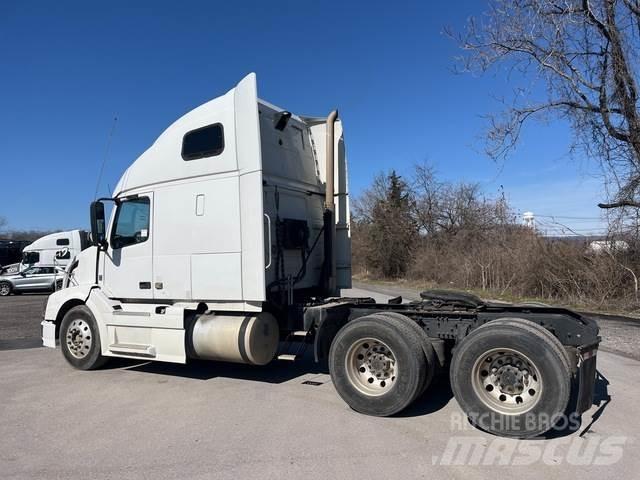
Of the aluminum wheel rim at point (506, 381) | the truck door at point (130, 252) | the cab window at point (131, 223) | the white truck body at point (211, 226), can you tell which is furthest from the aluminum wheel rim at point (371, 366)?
the cab window at point (131, 223)

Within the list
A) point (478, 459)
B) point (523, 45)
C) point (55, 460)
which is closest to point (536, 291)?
point (523, 45)

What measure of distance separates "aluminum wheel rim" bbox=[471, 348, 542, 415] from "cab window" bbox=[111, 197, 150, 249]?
199 inches

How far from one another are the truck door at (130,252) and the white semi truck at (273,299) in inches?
1.0

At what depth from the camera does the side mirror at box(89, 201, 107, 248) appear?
8023 mm

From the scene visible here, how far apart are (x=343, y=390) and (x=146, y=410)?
2310mm

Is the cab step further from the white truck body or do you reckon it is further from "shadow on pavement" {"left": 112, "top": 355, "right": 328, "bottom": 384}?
"shadow on pavement" {"left": 112, "top": 355, "right": 328, "bottom": 384}

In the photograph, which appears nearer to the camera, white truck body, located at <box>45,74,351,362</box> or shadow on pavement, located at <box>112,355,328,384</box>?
white truck body, located at <box>45,74,351,362</box>

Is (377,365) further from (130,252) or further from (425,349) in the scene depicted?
(130,252)

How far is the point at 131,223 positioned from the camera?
26.4 ft

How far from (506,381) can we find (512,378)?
0.07 m

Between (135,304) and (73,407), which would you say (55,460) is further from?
(135,304)

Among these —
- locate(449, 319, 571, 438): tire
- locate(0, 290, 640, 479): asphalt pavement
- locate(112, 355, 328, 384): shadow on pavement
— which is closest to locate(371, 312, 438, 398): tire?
locate(449, 319, 571, 438): tire

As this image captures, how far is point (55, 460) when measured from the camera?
4.64 meters

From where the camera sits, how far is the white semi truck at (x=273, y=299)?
5.17 metres
